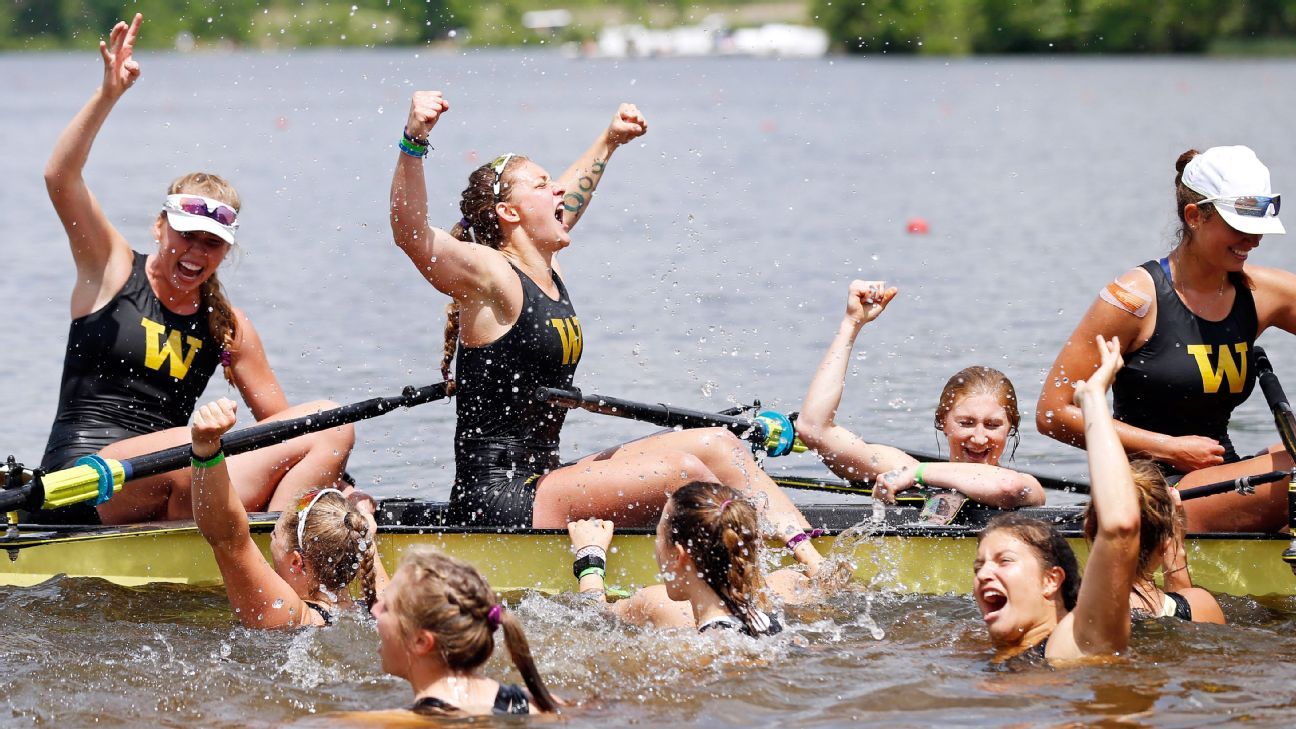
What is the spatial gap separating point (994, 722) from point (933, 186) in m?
21.4

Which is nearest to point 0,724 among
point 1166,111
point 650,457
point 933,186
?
point 650,457

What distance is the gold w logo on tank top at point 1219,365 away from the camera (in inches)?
265

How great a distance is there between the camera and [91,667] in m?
6.15

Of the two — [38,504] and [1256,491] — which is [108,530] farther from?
[1256,491]

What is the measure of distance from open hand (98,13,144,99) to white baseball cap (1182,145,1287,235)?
464cm

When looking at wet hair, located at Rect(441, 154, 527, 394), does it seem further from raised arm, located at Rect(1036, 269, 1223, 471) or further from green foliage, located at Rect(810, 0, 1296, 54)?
green foliage, located at Rect(810, 0, 1296, 54)

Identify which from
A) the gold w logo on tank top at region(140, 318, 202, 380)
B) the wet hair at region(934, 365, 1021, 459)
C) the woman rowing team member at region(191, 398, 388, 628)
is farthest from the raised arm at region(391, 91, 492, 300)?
the wet hair at region(934, 365, 1021, 459)

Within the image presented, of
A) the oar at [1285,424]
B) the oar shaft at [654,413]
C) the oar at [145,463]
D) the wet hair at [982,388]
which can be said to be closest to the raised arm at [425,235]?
the oar shaft at [654,413]

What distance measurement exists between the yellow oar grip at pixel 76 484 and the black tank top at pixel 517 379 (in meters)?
1.43

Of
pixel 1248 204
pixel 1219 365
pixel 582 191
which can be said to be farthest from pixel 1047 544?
pixel 582 191

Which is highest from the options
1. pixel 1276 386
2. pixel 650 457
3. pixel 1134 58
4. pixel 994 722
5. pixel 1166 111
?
pixel 1134 58

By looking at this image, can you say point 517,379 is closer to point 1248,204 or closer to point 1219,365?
point 1219,365

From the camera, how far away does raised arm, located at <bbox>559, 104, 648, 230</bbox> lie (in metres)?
7.66

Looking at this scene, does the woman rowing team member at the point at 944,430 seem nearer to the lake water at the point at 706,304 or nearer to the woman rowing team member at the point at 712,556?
the lake water at the point at 706,304
